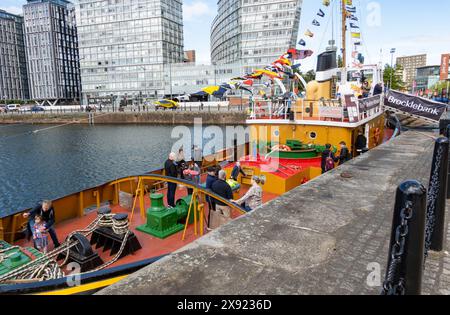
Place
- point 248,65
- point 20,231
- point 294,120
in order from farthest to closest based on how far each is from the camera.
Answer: point 248,65
point 294,120
point 20,231

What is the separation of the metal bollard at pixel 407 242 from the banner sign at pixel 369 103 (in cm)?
1186

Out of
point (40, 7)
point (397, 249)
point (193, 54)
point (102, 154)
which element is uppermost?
point (40, 7)

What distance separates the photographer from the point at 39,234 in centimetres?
731

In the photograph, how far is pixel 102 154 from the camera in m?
33.8

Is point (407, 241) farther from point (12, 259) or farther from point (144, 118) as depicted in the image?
point (144, 118)

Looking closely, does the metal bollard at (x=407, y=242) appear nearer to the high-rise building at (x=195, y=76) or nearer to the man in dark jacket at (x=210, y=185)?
the man in dark jacket at (x=210, y=185)

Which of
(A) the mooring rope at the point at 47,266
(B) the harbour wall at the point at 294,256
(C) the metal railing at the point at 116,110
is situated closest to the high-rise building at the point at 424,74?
(C) the metal railing at the point at 116,110

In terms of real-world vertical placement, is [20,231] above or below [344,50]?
below

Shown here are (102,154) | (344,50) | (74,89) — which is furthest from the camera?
(74,89)

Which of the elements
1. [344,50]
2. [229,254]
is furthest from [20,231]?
[344,50]

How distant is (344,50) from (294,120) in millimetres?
7715

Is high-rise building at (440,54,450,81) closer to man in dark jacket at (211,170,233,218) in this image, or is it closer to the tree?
the tree

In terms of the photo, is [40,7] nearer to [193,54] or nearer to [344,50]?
[193,54]

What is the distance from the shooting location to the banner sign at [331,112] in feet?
42.3
